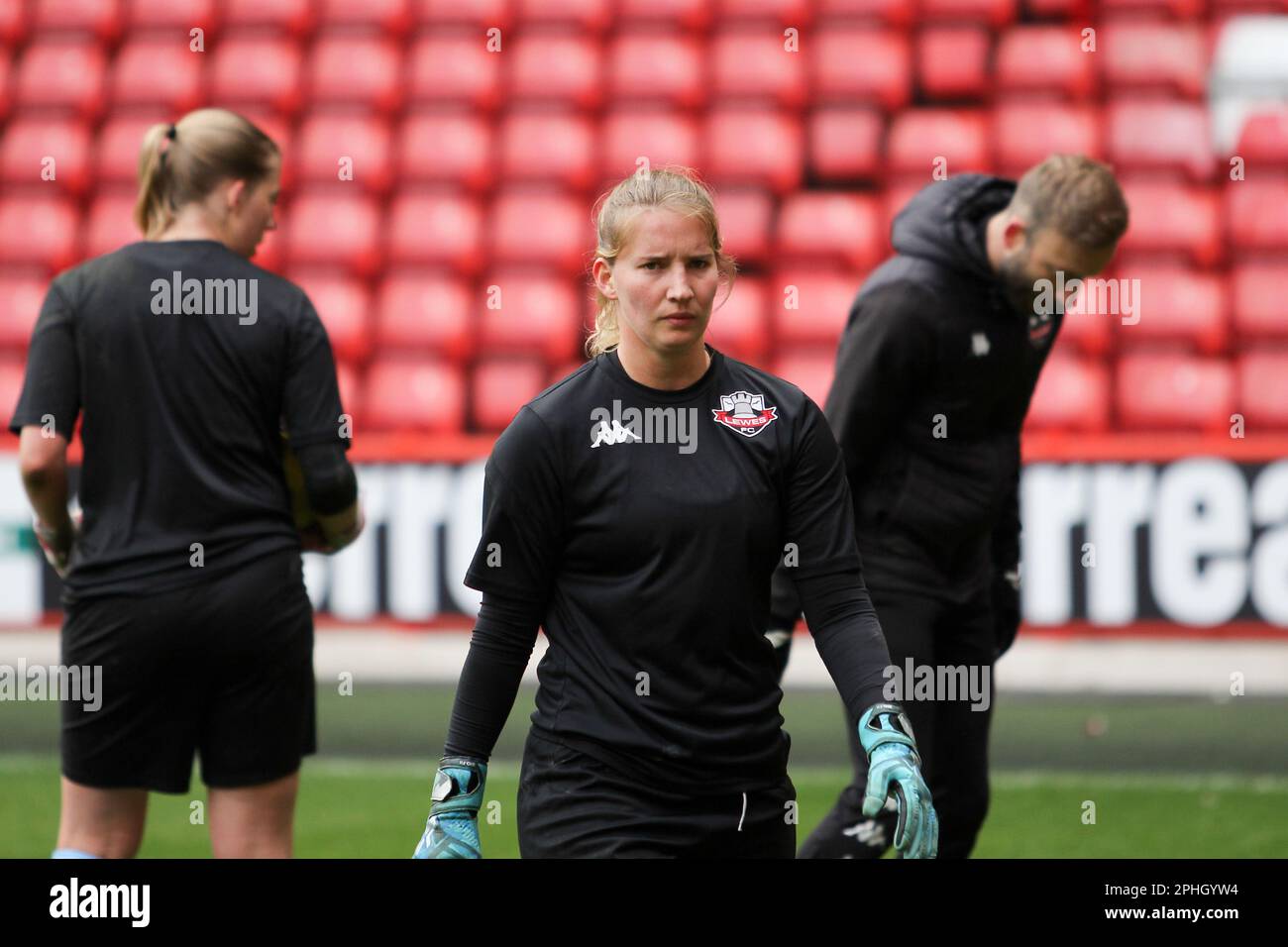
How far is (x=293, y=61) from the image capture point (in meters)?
8.95

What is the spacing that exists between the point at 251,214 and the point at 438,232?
5.30 meters

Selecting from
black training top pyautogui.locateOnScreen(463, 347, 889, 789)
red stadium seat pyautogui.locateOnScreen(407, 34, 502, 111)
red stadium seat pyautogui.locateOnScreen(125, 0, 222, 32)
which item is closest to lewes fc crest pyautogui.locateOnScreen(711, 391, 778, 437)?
black training top pyautogui.locateOnScreen(463, 347, 889, 789)

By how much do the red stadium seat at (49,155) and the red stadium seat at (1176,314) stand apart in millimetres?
5484

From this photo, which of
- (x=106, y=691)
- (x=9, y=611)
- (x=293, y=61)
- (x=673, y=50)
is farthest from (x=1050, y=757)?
(x=293, y=61)

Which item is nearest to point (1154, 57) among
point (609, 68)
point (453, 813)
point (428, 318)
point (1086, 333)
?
point (1086, 333)

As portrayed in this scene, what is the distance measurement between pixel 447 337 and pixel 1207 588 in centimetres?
380

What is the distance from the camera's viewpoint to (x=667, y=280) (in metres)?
2.14

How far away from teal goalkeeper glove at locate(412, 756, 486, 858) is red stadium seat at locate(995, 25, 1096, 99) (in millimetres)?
6889

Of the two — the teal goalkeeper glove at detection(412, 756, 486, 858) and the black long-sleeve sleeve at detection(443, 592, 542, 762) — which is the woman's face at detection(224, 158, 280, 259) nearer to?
the black long-sleeve sleeve at detection(443, 592, 542, 762)

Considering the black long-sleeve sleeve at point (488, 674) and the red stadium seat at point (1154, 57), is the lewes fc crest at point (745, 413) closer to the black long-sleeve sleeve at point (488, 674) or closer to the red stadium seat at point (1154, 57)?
the black long-sleeve sleeve at point (488, 674)

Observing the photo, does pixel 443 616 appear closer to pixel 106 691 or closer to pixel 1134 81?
pixel 106 691

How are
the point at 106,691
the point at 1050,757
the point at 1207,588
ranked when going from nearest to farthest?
the point at 106,691
the point at 1050,757
the point at 1207,588
